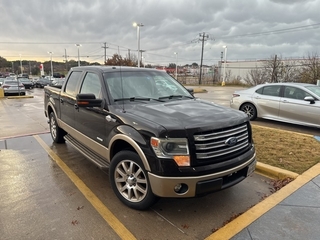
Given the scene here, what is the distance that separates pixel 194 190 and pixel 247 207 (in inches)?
41.5

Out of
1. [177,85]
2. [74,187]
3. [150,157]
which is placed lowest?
[74,187]

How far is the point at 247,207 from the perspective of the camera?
3.41m

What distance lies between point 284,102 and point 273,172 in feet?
15.2

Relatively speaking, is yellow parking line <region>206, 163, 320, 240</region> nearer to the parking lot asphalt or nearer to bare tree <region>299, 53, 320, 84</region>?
the parking lot asphalt

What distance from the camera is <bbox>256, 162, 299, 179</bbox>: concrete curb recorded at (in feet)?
13.9

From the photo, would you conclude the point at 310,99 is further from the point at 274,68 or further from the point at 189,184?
the point at 274,68

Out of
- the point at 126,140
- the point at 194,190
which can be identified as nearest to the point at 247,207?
the point at 194,190

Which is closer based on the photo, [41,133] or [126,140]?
[126,140]

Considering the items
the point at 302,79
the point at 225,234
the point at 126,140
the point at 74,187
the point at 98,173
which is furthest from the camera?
the point at 302,79

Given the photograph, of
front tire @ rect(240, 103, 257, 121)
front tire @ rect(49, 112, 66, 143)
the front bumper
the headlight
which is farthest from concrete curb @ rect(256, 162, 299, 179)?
front tire @ rect(240, 103, 257, 121)

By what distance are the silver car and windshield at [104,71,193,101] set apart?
16.2 ft

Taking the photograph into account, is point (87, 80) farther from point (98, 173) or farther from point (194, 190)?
point (194, 190)

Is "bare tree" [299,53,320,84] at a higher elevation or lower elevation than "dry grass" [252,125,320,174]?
higher

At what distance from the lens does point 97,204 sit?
3457 millimetres
